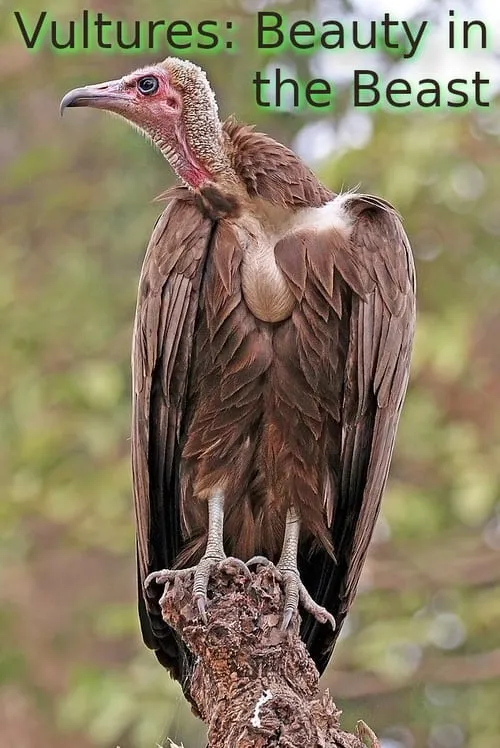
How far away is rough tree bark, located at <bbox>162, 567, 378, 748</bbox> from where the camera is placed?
11.0ft

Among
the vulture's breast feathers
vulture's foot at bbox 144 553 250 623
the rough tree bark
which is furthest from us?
the vulture's breast feathers

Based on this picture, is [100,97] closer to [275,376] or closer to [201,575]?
[275,376]

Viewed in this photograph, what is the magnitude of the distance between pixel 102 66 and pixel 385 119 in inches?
89.0

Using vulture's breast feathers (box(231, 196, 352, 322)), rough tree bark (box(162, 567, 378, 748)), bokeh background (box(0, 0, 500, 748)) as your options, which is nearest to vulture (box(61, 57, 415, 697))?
vulture's breast feathers (box(231, 196, 352, 322))

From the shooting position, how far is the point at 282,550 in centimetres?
448

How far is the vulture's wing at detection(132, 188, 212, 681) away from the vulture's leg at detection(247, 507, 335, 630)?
0.37m

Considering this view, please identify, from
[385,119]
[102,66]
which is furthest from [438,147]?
[102,66]

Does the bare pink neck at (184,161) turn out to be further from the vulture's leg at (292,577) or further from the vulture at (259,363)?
the vulture's leg at (292,577)

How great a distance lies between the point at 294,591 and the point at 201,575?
0.33 metres

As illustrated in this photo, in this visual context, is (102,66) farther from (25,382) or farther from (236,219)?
(236,219)

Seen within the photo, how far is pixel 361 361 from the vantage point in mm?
4277

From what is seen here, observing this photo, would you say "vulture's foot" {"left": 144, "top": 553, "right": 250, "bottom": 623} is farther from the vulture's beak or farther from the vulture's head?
the vulture's beak

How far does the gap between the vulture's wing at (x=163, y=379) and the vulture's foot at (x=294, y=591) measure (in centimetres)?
42

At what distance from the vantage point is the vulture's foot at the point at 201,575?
3781 mm
